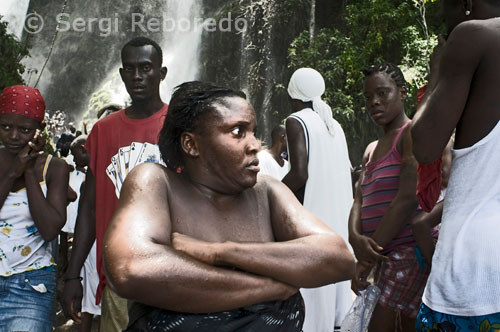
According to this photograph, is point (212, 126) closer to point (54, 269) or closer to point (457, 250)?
point (457, 250)

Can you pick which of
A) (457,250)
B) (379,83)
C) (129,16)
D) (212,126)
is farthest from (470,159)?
(129,16)

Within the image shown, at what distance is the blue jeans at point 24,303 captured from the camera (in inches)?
135

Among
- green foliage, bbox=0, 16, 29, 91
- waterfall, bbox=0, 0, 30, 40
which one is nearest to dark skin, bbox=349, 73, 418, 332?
green foliage, bbox=0, 16, 29, 91

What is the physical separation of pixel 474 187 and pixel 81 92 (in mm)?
26462

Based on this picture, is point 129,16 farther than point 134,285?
Yes

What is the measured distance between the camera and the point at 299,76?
15.3 ft

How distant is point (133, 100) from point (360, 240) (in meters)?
1.43

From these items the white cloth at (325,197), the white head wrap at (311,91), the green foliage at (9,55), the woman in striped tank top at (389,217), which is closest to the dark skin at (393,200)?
the woman in striped tank top at (389,217)

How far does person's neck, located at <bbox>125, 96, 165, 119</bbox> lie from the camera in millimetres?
3512

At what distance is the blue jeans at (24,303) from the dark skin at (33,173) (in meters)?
0.22

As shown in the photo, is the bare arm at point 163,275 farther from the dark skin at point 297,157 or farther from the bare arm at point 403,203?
the dark skin at point 297,157

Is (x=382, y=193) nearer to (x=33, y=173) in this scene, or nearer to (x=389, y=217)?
(x=389, y=217)

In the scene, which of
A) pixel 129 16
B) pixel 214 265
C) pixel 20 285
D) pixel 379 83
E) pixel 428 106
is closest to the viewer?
pixel 214 265

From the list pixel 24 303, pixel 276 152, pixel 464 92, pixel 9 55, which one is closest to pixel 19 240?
pixel 24 303
